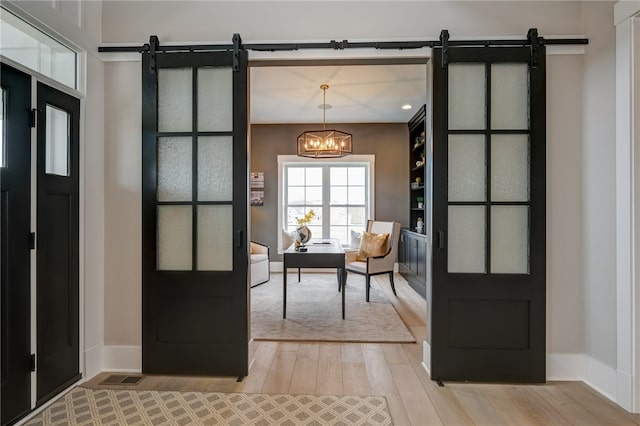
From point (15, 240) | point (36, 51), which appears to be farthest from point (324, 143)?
point (15, 240)

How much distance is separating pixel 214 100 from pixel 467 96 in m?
1.91

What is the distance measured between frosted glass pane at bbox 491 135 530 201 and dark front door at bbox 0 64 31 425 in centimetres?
310

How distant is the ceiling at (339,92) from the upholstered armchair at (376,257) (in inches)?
76.1

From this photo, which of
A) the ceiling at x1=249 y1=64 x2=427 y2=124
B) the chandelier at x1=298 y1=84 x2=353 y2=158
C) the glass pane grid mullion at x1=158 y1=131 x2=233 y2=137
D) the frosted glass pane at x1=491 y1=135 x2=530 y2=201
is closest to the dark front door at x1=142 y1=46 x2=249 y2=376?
the glass pane grid mullion at x1=158 y1=131 x2=233 y2=137

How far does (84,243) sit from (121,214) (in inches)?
12.6

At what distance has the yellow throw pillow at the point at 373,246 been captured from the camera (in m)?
4.93

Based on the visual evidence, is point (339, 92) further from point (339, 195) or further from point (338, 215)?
point (338, 215)

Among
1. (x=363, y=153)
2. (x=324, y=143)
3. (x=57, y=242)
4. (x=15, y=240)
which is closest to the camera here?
(x=15, y=240)

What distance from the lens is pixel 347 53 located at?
8.37 feet

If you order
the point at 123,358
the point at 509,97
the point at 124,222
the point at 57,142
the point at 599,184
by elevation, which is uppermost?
the point at 509,97

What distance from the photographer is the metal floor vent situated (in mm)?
2428

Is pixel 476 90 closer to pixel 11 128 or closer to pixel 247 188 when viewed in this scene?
pixel 247 188

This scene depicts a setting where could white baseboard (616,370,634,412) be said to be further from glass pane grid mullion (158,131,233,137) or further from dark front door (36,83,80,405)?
dark front door (36,83,80,405)

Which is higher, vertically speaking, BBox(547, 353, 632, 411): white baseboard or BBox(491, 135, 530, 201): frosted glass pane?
BBox(491, 135, 530, 201): frosted glass pane
